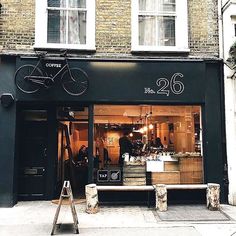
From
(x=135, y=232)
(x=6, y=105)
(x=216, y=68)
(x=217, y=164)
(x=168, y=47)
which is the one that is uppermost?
(x=168, y=47)

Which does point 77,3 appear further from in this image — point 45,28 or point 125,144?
point 125,144

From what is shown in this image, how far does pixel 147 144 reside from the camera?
34.3ft

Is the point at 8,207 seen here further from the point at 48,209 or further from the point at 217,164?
the point at 217,164

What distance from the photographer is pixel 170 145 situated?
34.0 ft

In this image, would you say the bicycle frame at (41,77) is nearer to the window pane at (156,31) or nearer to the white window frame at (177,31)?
the white window frame at (177,31)

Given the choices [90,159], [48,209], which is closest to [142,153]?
[90,159]

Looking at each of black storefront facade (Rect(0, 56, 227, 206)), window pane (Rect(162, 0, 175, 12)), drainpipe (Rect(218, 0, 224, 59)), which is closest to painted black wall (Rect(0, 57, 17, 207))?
black storefront facade (Rect(0, 56, 227, 206))

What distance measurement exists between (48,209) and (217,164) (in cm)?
484

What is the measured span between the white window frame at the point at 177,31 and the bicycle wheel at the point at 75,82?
1661mm

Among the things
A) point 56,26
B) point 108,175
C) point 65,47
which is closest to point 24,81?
point 65,47

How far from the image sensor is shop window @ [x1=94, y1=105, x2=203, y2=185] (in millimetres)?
10070

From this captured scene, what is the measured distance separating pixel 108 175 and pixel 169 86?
3.08 meters

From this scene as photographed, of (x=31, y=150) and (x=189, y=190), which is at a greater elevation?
(x=31, y=150)

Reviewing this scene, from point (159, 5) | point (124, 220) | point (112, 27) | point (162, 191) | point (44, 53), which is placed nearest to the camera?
point (124, 220)
